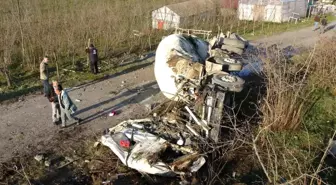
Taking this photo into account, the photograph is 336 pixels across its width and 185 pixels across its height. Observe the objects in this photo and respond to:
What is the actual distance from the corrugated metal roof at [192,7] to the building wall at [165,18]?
27cm

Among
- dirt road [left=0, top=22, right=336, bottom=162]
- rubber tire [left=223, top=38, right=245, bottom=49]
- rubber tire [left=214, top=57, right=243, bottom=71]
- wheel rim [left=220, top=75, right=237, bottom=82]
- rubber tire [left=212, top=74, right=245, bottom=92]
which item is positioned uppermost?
rubber tire [left=223, top=38, right=245, bottom=49]

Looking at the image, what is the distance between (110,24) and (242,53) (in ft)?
23.1

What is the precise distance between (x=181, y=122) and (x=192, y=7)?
1307 cm

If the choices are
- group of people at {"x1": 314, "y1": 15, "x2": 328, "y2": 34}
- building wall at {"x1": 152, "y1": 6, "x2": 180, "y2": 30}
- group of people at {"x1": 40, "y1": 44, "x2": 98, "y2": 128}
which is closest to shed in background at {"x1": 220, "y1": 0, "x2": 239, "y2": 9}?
building wall at {"x1": 152, "y1": 6, "x2": 180, "y2": 30}

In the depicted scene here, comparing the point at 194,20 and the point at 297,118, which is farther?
the point at 194,20

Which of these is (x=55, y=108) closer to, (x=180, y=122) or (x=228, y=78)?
(x=180, y=122)

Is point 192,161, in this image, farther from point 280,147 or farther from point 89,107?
point 89,107

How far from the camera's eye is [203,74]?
8.73 meters

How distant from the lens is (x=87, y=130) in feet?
29.4

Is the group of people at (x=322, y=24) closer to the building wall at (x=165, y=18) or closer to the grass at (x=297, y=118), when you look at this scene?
the building wall at (x=165, y=18)

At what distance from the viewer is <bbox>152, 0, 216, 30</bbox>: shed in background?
60.7ft

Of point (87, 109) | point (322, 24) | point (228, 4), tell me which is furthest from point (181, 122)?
point (228, 4)

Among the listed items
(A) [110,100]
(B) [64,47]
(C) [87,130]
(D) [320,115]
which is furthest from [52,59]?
(D) [320,115]

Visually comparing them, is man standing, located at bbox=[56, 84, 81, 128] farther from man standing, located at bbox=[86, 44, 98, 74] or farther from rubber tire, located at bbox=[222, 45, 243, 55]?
rubber tire, located at bbox=[222, 45, 243, 55]
